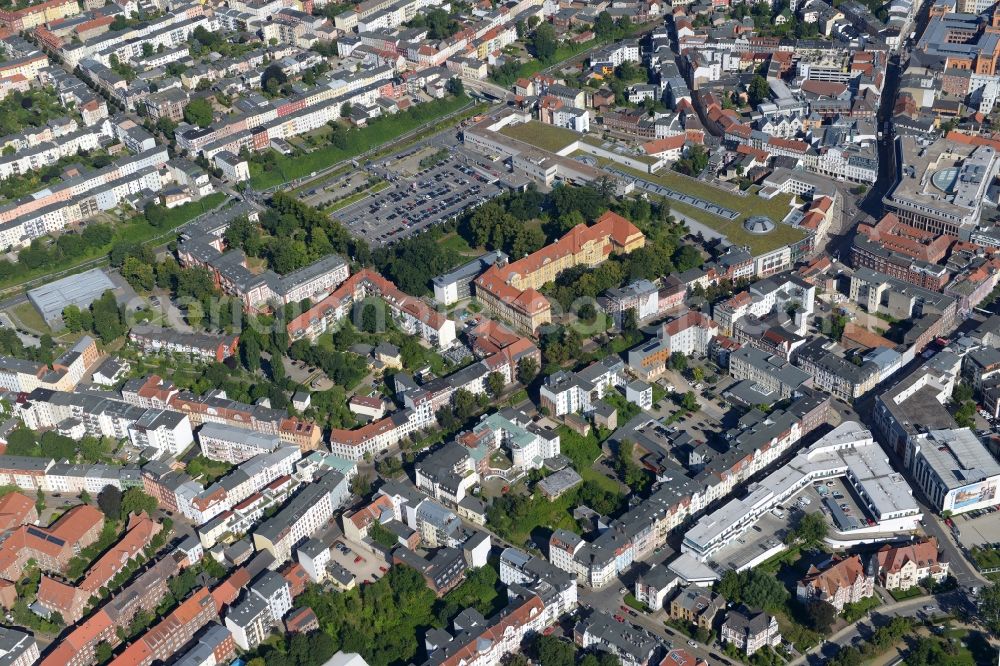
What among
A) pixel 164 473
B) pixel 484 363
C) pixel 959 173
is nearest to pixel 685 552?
pixel 484 363

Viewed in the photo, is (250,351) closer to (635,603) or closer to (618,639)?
(635,603)

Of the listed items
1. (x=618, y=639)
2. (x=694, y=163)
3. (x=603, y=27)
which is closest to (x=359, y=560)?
(x=618, y=639)

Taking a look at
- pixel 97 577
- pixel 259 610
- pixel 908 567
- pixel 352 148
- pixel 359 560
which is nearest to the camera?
pixel 259 610

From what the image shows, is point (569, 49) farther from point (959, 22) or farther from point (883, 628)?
point (883, 628)

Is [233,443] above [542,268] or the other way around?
the other way around

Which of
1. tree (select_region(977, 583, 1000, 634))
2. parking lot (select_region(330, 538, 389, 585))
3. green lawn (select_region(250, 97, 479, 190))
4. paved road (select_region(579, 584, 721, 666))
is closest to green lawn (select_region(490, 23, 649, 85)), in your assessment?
green lawn (select_region(250, 97, 479, 190))

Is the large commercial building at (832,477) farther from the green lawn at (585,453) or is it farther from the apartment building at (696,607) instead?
the green lawn at (585,453)

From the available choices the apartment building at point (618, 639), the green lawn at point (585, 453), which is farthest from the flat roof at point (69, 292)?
the apartment building at point (618, 639)
